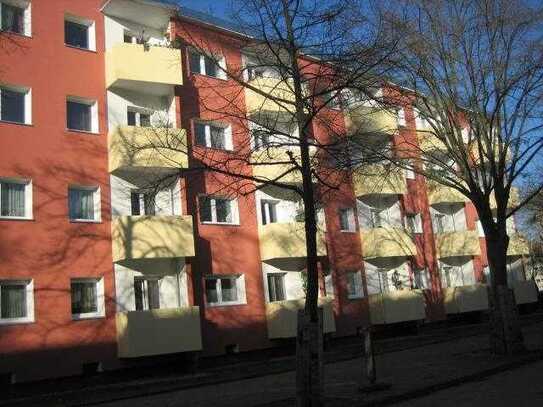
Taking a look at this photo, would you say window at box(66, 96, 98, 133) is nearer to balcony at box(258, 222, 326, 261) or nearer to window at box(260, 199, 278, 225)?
balcony at box(258, 222, 326, 261)

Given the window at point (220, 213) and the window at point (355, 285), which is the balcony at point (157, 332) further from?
the window at point (355, 285)

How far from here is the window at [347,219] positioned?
29047mm

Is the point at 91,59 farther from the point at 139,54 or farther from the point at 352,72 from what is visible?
the point at 352,72

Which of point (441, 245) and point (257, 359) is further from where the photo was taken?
point (441, 245)

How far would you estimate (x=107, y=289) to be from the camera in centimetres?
2005

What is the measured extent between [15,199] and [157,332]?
5.84 metres

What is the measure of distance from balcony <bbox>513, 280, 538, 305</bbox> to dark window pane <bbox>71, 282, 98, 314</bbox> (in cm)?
2654

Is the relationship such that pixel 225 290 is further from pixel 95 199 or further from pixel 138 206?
pixel 95 199

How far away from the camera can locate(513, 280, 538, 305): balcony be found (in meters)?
37.7

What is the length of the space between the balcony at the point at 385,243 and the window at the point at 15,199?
1518 cm

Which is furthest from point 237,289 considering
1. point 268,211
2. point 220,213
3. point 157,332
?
point 157,332

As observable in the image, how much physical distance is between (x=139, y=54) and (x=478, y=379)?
48.2ft

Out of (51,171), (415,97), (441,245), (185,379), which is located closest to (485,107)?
(415,97)

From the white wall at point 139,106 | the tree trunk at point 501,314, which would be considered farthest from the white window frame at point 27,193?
the tree trunk at point 501,314
